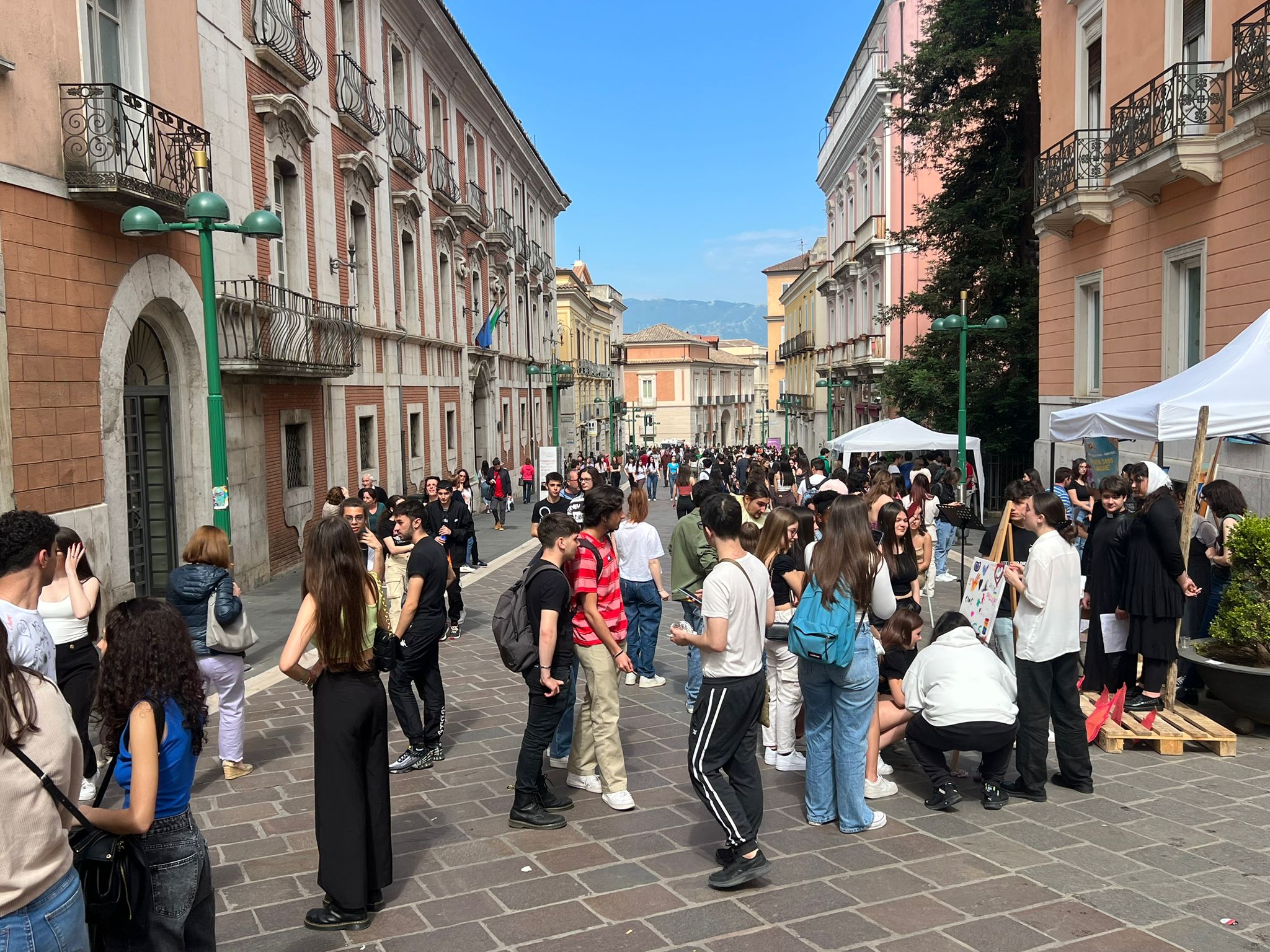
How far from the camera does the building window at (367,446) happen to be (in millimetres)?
20750

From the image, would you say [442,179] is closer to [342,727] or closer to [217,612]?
[217,612]

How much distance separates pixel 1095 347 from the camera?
18.2 meters

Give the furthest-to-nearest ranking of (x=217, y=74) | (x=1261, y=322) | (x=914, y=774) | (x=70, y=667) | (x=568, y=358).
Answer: (x=568, y=358)
(x=217, y=74)
(x=1261, y=322)
(x=914, y=774)
(x=70, y=667)

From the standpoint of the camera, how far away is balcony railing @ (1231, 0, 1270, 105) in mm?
10945

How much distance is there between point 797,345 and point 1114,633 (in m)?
52.7

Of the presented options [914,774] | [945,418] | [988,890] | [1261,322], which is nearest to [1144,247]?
[1261,322]

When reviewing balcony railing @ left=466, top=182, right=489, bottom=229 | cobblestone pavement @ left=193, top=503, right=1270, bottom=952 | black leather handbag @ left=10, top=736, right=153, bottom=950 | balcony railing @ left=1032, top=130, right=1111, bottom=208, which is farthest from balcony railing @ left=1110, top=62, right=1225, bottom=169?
balcony railing @ left=466, top=182, right=489, bottom=229

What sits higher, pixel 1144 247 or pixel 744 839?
pixel 1144 247

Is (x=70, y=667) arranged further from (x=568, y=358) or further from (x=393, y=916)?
(x=568, y=358)

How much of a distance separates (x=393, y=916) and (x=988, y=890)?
9.11 feet

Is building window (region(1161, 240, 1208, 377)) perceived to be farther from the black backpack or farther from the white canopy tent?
the black backpack

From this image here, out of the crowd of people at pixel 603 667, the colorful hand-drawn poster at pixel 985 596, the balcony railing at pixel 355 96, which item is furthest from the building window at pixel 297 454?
the colorful hand-drawn poster at pixel 985 596

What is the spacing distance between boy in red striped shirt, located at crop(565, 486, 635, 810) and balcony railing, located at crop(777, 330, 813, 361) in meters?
49.3

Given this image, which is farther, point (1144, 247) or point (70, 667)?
point (1144, 247)
